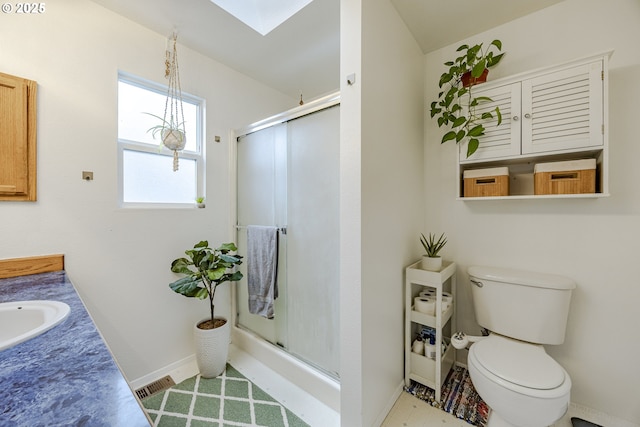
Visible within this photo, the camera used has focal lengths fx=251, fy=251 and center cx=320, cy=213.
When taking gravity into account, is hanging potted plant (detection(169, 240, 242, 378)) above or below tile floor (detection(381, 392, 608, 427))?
above

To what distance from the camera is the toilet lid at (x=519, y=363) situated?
1.13 metres

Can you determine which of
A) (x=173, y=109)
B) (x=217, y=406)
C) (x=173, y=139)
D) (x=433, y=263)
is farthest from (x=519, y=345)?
(x=173, y=109)

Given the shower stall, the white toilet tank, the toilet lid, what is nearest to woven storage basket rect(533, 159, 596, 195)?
the white toilet tank

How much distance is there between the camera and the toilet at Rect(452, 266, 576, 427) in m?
1.09

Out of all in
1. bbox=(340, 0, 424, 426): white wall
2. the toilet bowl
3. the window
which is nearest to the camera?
the toilet bowl

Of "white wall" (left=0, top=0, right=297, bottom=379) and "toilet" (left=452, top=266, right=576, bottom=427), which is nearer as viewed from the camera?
"toilet" (left=452, top=266, right=576, bottom=427)

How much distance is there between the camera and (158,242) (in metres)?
1.80

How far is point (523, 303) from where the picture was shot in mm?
1443

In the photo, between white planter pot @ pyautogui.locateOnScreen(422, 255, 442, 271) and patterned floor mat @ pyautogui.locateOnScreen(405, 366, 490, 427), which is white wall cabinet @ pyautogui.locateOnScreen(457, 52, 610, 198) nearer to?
white planter pot @ pyautogui.locateOnScreen(422, 255, 442, 271)

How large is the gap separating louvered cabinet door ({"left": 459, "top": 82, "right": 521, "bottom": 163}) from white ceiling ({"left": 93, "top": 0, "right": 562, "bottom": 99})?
0.47 meters

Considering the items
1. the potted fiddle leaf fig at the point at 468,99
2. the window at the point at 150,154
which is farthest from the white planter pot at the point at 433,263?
the window at the point at 150,154

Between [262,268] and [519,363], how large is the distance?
A: 1640mm

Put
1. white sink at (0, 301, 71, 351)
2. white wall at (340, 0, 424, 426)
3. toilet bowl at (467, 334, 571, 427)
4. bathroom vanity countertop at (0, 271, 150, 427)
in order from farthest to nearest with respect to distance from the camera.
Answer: white wall at (340, 0, 424, 426) < toilet bowl at (467, 334, 571, 427) < white sink at (0, 301, 71, 351) < bathroom vanity countertop at (0, 271, 150, 427)

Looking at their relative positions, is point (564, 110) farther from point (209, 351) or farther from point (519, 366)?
point (209, 351)
